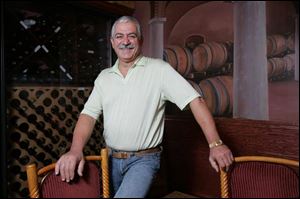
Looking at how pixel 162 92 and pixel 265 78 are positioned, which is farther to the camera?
pixel 265 78

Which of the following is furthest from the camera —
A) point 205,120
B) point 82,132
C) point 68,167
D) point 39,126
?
point 39,126

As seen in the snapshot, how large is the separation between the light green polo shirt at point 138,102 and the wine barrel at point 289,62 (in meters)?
1.58

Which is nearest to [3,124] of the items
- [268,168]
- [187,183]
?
[187,183]

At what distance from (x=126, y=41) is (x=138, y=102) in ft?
0.92

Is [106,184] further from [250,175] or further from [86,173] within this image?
[250,175]

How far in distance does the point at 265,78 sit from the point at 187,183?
131cm

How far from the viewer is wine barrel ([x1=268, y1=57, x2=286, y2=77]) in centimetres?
246

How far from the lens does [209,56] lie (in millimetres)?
2902

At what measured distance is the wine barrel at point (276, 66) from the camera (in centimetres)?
246

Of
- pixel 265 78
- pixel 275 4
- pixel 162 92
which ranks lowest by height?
pixel 162 92

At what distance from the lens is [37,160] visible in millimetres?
2562

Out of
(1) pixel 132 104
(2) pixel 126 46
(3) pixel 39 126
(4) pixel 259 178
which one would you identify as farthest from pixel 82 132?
(3) pixel 39 126

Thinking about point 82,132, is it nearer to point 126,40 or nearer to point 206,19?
point 126,40

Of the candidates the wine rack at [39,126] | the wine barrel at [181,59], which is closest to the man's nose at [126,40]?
the wine rack at [39,126]
